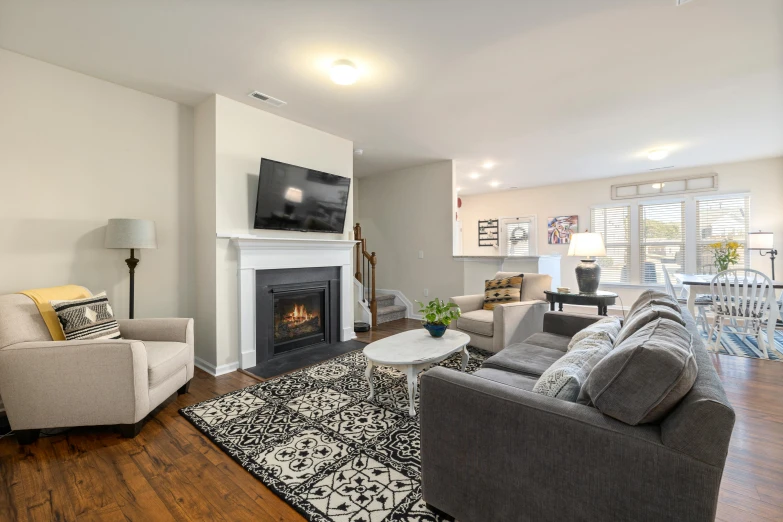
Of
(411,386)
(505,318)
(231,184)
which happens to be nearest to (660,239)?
(505,318)

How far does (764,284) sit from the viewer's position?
3.61 m

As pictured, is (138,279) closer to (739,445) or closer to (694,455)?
(694,455)

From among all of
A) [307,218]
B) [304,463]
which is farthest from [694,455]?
[307,218]

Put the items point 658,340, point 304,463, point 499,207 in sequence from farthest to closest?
point 499,207 → point 304,463 → point 658,340

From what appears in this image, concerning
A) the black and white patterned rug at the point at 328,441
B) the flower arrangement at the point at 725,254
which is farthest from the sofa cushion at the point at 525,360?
the flower arrangement at the point at 725,254

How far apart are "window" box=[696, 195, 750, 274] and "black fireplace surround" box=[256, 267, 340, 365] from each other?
6320mm

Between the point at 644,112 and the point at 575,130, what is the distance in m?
0.70

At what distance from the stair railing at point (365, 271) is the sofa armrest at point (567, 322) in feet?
8.86

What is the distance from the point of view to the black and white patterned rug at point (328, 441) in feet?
5.10

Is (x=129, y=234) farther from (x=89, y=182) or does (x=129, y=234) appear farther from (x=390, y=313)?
(x=390, y=313)

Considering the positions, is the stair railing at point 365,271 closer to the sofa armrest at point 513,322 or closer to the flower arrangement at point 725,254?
the sofa armrest at point 513,322

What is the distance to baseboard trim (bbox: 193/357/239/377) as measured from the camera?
3.20 meters

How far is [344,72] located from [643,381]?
266cm

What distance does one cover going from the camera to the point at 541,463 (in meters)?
1.13
